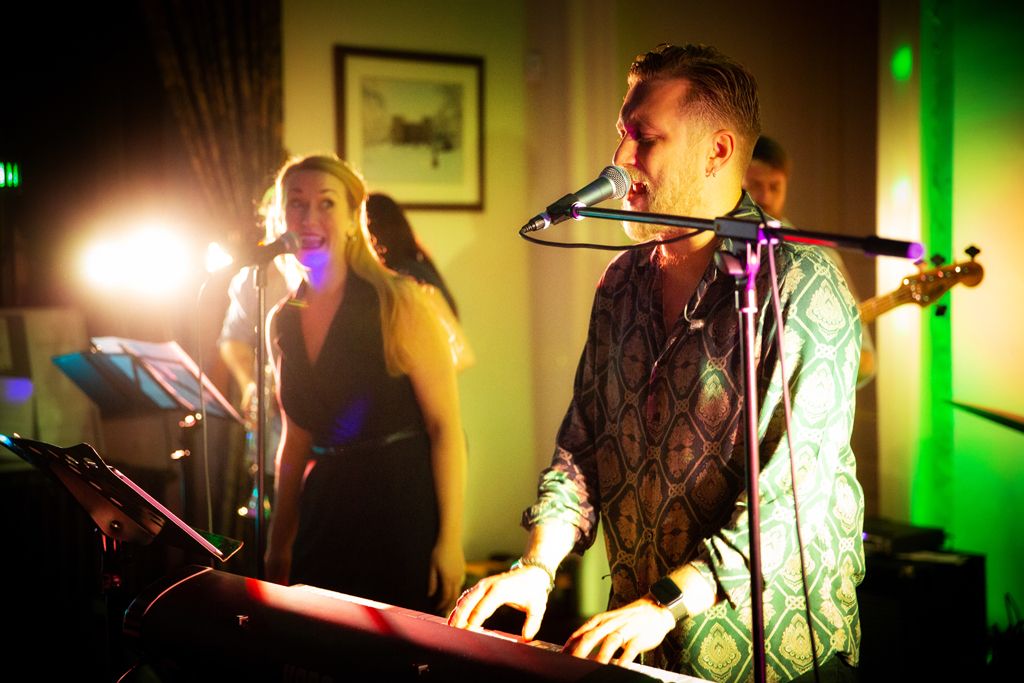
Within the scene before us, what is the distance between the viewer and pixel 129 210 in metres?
4.32

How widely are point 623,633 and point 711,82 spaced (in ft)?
3.07

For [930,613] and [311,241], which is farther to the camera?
[930,613]

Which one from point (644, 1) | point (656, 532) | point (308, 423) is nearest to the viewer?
point (656, 532)

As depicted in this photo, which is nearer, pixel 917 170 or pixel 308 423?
pixel 308 423

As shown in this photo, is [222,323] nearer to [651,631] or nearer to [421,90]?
[421,90]

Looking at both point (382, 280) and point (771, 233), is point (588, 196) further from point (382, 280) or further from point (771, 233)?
point (382, 280)

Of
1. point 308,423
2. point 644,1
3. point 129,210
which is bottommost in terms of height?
point 308,423

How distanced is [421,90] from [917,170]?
245 cm

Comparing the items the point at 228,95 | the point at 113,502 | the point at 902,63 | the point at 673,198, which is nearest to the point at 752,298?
the point at 673,198

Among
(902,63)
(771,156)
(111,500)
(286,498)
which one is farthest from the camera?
(902,63)

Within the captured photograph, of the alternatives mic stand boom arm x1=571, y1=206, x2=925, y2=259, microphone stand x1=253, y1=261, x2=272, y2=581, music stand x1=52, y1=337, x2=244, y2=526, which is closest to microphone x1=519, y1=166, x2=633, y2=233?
mic stand boom arm x1=571, y1=206, x2=925, y2=259

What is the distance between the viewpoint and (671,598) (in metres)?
1.30

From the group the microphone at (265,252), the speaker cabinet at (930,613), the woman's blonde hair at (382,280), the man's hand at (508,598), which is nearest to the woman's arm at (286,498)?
the woman's blonde hair at (382,280)

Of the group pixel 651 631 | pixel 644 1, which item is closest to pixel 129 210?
pixel 644 1
